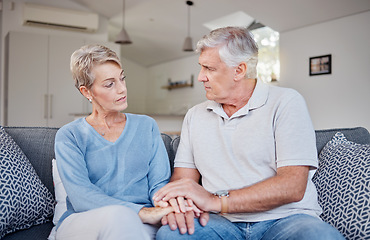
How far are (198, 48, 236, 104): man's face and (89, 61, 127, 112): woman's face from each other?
385mm

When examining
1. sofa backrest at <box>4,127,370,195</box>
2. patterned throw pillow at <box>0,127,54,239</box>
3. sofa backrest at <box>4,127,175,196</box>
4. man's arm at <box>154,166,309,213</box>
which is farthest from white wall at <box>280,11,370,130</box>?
patterned throw pillow at <box>0,127,54,239</box>

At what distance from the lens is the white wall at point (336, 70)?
4.55 m

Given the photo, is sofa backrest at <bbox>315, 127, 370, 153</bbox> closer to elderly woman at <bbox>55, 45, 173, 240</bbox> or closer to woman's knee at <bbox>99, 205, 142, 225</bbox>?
elderly woman at <bbox>55, 45, 173, 240</bbox>

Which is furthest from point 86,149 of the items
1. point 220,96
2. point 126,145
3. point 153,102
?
point 153,102

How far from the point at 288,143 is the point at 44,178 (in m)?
1.23

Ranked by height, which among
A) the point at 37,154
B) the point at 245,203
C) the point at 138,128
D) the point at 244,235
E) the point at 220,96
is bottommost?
the point at 244,235

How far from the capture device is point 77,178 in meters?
→ 1.28

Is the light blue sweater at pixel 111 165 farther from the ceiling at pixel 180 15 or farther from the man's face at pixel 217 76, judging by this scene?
the ceiling at pixel 180 15

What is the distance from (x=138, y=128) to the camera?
4.99 ft

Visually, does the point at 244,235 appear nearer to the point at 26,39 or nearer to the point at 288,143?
the point at 288,143

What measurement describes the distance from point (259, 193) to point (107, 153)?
649 mm

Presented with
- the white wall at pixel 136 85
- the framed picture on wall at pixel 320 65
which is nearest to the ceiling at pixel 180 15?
the white wall at pixel 136 85

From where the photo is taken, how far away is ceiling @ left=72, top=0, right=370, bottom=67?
4.79 meters

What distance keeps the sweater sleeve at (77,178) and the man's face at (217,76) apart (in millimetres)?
605
